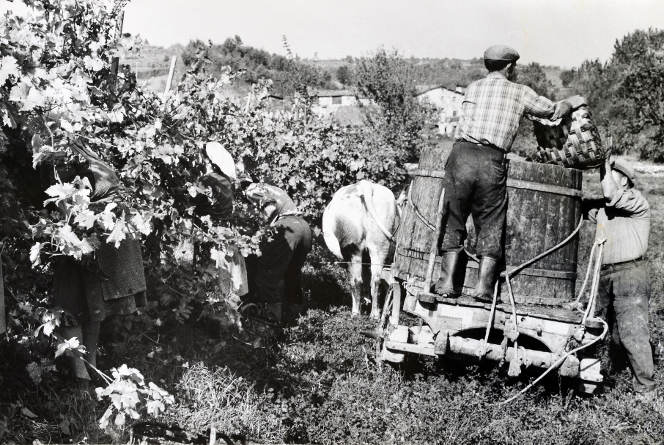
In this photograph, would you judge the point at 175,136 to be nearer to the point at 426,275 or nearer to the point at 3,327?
the point at 3,327

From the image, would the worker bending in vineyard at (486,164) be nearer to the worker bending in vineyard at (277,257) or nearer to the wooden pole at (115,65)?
the worker bending in vineyard at (277,257)

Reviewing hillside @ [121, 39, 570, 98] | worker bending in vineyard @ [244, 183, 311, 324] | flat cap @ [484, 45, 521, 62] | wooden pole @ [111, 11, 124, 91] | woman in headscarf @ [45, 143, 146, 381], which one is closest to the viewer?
woman in headscarf @ [45, 143, 146, 381]

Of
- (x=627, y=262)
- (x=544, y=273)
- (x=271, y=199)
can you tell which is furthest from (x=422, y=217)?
(x=271, y=199)

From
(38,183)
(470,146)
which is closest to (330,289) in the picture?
(470,146)

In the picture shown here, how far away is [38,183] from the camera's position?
449cm

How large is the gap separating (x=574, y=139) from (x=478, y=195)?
912 mm

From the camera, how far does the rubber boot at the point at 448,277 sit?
17.4 ft

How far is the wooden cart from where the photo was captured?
5.13m

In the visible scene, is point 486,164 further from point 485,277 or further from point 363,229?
point 363,229

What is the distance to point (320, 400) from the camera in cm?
544

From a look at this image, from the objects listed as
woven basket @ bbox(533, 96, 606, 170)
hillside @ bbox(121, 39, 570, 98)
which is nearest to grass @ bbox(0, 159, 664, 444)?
woven basket @ bbox(533, 96, 606, 170)

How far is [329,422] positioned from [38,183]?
2676 mm

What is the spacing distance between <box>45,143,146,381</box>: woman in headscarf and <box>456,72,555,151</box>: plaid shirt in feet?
9.09

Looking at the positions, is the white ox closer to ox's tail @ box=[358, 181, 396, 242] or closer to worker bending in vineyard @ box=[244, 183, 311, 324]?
ox's tail @ box=[358, 181, 396, 242]
